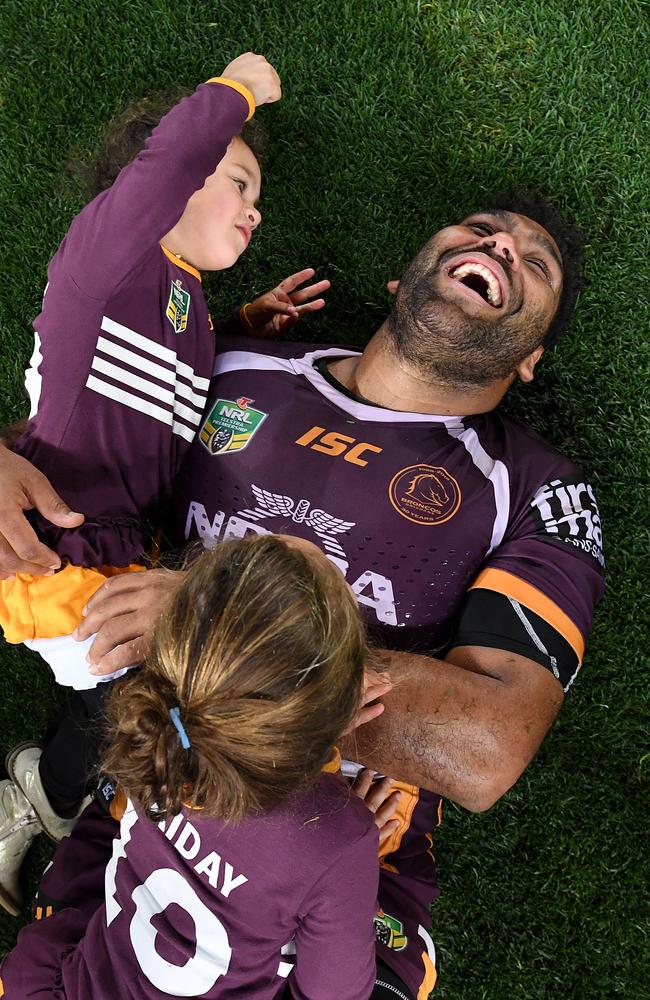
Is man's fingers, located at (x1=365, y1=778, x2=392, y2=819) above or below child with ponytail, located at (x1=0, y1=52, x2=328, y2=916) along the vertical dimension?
below

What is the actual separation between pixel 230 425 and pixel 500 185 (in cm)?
157

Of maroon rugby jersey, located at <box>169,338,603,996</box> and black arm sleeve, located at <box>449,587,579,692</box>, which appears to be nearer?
black arm sleeve, located at <box>449,587,579,692</box>

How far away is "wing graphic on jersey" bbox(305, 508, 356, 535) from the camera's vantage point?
9.18 ft

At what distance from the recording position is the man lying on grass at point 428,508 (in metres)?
2.53

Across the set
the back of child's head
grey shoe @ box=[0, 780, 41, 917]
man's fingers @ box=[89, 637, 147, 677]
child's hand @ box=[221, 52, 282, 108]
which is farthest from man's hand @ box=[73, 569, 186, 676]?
child's hand @ box=[221, 52, 282, 108]

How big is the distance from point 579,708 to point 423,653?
→ 0.89m

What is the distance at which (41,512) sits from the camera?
2.42 m

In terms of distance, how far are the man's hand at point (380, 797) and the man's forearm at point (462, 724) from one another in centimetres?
18

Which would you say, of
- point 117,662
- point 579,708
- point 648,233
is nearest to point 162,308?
point 117,662

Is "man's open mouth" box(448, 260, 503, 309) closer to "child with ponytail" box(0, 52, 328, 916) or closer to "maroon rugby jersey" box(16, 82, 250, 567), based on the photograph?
"child with ponytail" box(0, 52, 328, 916)

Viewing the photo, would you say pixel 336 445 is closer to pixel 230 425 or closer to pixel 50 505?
pixel 230 425

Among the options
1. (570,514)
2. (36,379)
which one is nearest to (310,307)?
(36,379)

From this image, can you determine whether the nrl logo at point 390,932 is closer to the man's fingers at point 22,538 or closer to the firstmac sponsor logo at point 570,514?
the firstmac sponsor logo at point 570,514

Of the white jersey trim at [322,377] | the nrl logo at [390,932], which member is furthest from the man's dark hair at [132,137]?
the nrl logo at [390,932]
